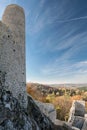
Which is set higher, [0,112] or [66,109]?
[0,112]

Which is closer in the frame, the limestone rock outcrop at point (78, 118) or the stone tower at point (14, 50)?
the stone tower at point (14, 50)

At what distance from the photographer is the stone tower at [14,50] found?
368 inches

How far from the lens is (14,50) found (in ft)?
32.9

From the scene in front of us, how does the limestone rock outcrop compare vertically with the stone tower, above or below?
below

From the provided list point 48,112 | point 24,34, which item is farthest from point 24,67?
point 48,112

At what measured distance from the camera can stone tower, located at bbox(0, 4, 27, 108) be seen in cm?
934

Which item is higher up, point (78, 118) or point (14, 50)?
point (14, 50)

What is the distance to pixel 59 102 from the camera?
31.6 m

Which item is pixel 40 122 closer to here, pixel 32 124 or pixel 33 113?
pixel 33 113

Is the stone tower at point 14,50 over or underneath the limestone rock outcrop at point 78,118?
over

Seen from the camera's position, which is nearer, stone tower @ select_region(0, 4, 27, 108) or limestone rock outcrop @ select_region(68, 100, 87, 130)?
stone tower @ select_region(0, 4, 27, 108)

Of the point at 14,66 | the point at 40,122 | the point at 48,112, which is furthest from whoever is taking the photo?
the point at 48,112

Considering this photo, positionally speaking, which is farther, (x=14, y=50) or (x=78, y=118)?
(x=78, y=118)

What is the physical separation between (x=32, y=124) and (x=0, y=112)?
9.00 feet
